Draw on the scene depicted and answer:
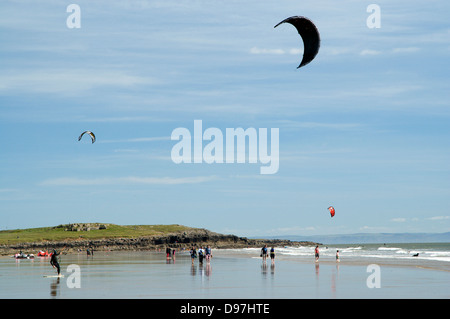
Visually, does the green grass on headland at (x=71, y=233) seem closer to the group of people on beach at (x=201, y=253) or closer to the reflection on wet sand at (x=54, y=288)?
the group of people on beach at (x=201, y=253)

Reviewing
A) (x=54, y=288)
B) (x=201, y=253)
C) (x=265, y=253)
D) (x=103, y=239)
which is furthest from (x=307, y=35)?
(x=103, y=239)

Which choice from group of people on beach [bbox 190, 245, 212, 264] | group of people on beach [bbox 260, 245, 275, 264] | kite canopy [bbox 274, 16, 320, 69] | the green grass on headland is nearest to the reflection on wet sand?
kite canopy [bbox 274, 16, 320, 69]

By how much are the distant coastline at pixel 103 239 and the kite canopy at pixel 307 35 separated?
8545 cm

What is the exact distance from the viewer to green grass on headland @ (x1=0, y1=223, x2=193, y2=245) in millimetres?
131500

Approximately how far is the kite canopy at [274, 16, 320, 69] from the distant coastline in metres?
85.4

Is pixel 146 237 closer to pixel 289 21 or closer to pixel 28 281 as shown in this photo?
pixel 28 281

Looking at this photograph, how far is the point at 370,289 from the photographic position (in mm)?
26578

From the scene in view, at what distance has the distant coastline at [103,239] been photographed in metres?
119

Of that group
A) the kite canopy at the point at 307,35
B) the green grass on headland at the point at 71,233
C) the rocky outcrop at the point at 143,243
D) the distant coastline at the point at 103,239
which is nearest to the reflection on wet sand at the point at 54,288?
the kite canopy at the point at 307,35

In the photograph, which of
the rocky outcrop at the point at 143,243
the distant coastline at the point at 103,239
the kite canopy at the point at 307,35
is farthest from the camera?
the distant coastline at the point at 103,239

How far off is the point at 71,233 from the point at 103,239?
17.6 metres

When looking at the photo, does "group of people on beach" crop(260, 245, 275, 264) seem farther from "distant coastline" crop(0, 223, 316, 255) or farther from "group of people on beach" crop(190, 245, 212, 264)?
"distant coastline" crop(0, 223, 316, 255)

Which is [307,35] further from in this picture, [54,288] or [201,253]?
[201,253]

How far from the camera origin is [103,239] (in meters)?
133
